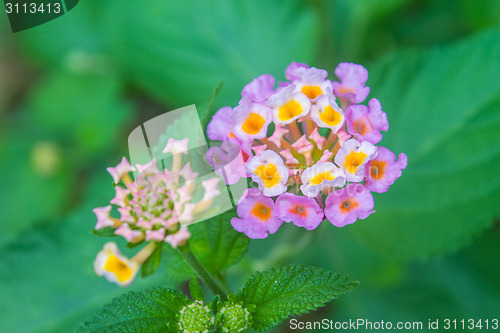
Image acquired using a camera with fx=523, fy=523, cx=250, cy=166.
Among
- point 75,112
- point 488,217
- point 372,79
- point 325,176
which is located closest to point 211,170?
point 325,176

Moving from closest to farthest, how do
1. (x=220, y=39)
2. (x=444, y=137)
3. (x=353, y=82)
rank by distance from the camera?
(x=353, y=82) < (x=444, y=137) < (x=220, y=39)

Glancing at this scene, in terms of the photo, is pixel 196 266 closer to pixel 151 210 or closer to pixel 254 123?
pixel 151 210

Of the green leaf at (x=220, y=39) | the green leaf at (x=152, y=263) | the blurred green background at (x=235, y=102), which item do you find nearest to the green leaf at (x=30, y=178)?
the blurred green background at (x=235, y=102)

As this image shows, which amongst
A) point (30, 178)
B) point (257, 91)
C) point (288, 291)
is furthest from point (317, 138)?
point (30, 178)

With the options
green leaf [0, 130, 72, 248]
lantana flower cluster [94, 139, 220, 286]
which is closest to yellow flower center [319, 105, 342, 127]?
lantana flower cluster [94, 139, 220, 286]

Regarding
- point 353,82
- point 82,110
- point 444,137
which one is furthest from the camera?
point 82,110

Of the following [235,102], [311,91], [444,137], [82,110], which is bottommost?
[311,91]

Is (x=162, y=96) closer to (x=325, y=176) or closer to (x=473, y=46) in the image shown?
(x=473, y=46)
